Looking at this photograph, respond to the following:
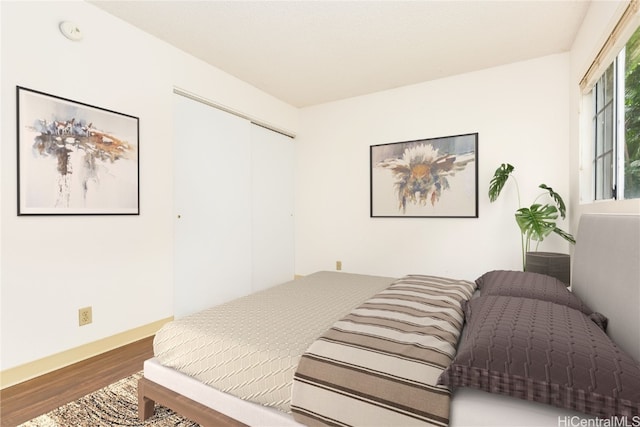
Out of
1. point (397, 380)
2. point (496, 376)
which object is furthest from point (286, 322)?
point (496, 376)

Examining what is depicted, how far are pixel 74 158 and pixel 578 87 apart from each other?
4.03 meters

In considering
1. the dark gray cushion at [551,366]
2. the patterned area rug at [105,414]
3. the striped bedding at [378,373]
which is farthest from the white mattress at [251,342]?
the dark gray cushion at [551,366]

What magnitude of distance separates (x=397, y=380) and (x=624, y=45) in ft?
7.56

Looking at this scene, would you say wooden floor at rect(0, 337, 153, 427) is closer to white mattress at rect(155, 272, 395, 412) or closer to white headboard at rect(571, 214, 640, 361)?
white mattress at rect(155, 272, 395, 412)

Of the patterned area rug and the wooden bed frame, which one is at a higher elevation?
the wooden bed frame

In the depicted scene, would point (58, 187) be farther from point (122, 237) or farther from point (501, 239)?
point (501, 239)

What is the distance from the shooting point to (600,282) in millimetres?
1362

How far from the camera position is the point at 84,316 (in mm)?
2213

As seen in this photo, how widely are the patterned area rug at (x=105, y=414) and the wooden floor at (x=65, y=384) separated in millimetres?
101

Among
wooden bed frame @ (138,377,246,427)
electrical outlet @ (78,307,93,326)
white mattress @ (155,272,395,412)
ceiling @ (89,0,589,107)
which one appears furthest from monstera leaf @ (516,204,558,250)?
electrical outlet @ (78,307,93,326)

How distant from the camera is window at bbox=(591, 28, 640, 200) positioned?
166 centimetres

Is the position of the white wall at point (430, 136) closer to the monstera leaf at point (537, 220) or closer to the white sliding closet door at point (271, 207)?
the white sliding closet door at point (271, 207)

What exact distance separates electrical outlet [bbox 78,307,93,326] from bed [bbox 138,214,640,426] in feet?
3.62

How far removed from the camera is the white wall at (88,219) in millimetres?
1881
